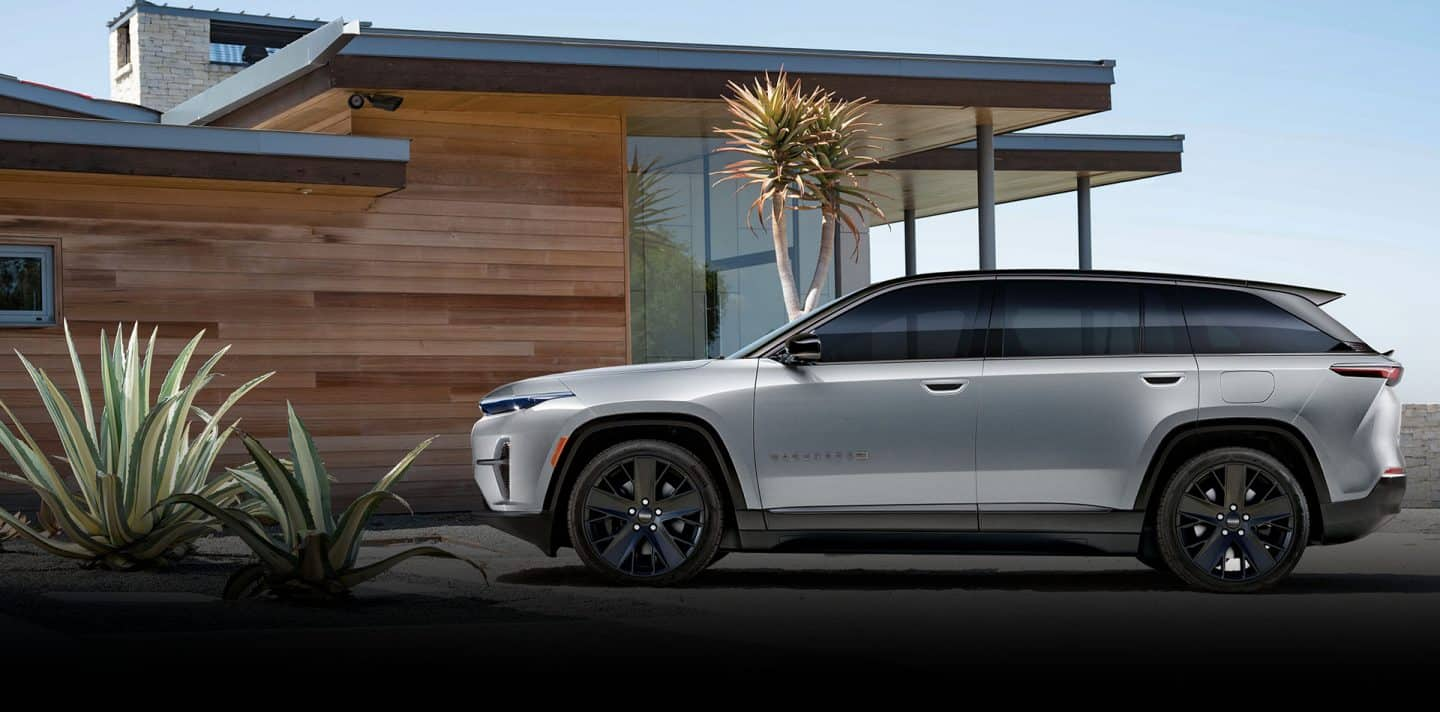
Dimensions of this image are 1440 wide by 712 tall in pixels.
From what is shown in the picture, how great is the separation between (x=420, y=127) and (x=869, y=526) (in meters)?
7.31

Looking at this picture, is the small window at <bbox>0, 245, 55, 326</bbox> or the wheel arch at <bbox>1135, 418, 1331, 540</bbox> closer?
the wheel arch at <bbox>1135, 418, 1331, 540</bbox>

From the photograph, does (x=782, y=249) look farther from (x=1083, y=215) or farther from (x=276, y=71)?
(x=1083, y=215)

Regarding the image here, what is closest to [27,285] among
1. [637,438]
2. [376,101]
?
[376,101]

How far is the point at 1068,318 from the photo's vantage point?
9703mm

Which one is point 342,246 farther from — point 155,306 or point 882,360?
point 882,360

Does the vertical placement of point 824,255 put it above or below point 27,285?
above

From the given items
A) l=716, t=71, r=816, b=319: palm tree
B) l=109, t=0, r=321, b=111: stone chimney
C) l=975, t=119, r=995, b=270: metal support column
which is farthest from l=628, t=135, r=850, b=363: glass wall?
l=109, t=0, r=321, b=111: stone chimney

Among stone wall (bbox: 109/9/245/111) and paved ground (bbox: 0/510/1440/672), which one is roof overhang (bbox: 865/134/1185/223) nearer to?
paved ground (bbox: 0/510/1440/672)

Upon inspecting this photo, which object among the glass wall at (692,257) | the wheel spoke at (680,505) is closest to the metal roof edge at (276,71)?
the glass wall at (692,257)

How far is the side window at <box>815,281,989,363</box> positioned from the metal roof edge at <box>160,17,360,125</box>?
6.40 meters

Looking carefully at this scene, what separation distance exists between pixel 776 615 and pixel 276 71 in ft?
29.9

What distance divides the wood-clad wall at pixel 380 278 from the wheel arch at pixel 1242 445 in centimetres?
729

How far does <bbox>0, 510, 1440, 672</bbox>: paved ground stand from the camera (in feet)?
23.7

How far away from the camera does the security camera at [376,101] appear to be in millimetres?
14820
